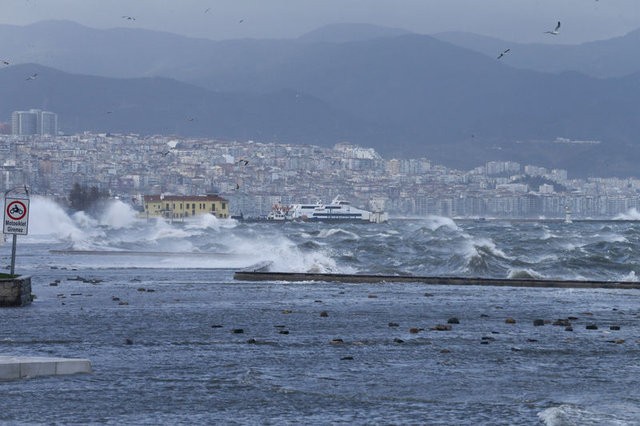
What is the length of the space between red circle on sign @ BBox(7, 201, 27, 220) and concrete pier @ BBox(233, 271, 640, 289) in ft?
49.3

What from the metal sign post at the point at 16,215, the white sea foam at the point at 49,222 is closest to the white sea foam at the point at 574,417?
the metal sign post at the point at 16,215

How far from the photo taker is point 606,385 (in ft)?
67.5

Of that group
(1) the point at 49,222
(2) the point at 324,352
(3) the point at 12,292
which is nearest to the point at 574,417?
(2) the point at 324,352

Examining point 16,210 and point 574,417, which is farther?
point 16,210

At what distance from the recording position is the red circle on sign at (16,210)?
34594 mm

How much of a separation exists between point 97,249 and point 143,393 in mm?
71021

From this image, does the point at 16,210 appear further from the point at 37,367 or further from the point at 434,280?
the point at 434,280

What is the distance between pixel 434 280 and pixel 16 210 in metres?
17.1

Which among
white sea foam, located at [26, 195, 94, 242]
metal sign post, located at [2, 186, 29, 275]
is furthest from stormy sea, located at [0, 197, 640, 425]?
white sea foam, located at [26, 195, 94, 242]

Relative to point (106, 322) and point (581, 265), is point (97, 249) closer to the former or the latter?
point (581, 265)

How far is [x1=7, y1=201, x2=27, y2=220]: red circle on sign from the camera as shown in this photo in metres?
34.6

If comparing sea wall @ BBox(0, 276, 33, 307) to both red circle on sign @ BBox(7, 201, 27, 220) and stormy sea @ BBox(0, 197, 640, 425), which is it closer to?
stormy sea @ BBox(0, 197, 640, 425)

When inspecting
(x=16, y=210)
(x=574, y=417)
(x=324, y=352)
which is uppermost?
(x=16, y=210)

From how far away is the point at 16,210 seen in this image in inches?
1362
